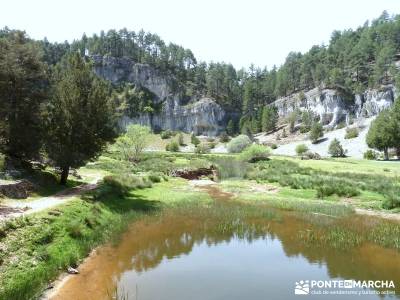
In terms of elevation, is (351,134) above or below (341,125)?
below

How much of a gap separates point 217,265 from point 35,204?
46.0 feet

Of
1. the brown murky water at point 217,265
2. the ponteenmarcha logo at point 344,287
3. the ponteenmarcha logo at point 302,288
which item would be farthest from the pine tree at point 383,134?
the ponteenmarcha logo at point 302,288

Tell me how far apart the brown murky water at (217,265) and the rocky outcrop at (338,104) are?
14599cm

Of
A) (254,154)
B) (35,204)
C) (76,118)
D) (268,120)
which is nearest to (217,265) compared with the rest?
(35,204)

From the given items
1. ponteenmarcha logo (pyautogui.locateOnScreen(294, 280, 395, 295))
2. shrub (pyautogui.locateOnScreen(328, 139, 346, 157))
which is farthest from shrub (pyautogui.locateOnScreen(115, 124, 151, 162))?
ponteenmarcha logo (pyautogui.locateOnScreen(294, 280, 395, 295))

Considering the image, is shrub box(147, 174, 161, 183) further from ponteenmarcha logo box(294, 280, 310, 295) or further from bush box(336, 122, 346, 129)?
bush box(336, 122, 346, 129)

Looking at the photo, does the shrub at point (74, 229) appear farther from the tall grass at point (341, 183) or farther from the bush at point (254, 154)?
the bush at point (254, 154)

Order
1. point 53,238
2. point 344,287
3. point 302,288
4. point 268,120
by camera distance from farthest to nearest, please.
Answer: point 268,120, point 53,238, point 344,287, point 302,288

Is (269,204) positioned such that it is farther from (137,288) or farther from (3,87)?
(3,87)

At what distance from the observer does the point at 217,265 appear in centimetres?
2183

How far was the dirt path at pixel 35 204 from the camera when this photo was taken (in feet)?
78.8

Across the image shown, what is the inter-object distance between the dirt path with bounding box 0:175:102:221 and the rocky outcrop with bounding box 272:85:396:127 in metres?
146

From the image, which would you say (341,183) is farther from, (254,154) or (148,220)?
(254,154)

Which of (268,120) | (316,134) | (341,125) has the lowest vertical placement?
(316,134)
